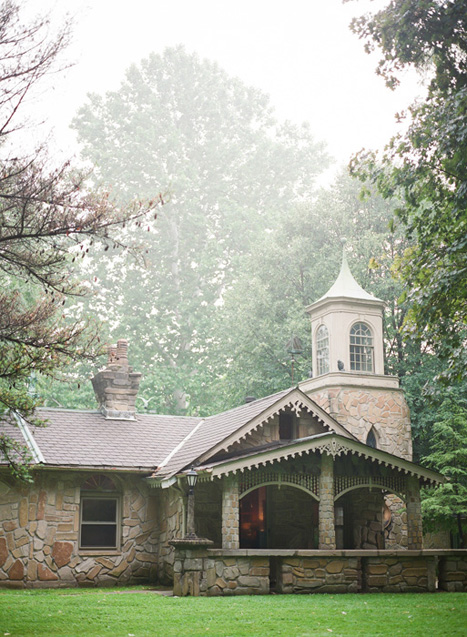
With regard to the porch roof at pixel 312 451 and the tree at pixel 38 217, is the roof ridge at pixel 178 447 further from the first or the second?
the tree at pixel 38 217

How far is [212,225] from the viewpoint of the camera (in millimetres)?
42656

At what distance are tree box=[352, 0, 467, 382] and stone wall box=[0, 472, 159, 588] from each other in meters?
8.16

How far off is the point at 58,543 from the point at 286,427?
562 cm

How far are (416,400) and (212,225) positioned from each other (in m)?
20.3

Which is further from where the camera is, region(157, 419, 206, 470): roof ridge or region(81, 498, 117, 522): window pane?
region(157, 419, 206, 470): roof ridge

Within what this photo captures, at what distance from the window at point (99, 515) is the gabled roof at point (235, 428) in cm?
127

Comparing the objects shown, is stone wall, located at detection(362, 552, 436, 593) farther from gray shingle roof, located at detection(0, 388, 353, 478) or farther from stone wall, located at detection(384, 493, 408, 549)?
stone wall, located at detection(384, 493, 408, 549)

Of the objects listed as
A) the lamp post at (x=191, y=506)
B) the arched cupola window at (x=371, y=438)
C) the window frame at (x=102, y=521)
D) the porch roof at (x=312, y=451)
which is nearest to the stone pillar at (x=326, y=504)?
the porch roof at (x=312, y=451)

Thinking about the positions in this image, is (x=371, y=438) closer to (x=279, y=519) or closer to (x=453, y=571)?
(x=279, y=519)

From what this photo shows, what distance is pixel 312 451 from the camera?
50.8ft

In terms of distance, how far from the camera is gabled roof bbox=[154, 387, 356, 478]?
16.0m

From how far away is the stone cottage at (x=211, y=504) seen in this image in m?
14.9

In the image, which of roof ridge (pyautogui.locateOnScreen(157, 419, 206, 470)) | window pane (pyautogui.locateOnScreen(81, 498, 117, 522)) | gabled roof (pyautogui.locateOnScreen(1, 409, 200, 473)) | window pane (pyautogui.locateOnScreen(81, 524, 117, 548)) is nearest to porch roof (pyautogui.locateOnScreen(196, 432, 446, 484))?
roof ridge (pyautogui.locateOnScreen(157, 419, 206, 470))

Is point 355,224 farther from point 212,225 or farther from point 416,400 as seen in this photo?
point 212,225
